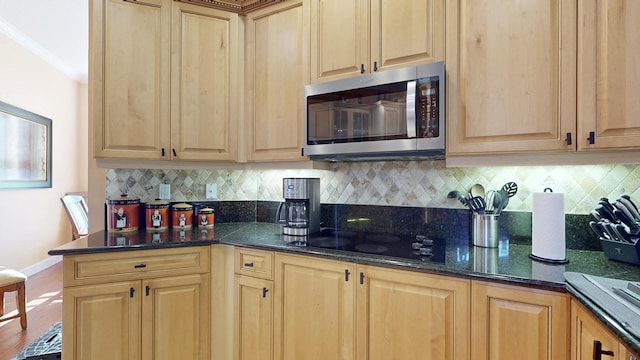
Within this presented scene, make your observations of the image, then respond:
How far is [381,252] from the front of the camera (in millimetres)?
1587

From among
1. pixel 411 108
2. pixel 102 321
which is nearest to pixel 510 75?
pixel 411 108

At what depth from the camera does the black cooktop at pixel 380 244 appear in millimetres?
1534

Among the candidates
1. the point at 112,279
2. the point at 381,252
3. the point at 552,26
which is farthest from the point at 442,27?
the point at 112,279

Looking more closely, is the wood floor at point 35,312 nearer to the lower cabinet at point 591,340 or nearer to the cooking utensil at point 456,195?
the cooking utensil at point 456,195

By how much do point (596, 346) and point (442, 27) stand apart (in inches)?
55.3

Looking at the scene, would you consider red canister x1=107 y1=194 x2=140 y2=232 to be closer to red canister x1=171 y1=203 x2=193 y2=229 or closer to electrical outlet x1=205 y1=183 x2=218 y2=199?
red canister x1=171 y1=203 x2=193 y2=229

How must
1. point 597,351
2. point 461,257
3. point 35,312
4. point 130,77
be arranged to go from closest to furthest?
point 597,351, point 461,257, point 130,77, point 35,312

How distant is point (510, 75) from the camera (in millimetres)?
1470

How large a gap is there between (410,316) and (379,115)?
97cm

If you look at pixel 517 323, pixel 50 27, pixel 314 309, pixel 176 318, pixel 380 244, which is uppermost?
pixel 50 27

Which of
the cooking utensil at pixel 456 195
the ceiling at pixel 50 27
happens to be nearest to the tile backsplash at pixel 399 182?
the cooking utensil at pixel 456 195

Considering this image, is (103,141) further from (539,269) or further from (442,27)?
(539,269)

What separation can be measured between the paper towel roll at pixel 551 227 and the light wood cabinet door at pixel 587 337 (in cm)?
32

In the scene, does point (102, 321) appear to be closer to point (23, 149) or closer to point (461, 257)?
point (461, 257)
